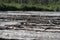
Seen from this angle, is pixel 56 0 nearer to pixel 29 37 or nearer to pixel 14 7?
pixel 14 7

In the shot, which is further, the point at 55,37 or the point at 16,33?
the point at 16,33

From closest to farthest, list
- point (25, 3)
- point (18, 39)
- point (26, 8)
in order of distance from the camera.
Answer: point (18, 39) < point (26, 8) < point (25, 3)

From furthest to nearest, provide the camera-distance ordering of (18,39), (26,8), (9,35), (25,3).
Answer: (25,3) < (26,8) < (9,35) < (18,39)

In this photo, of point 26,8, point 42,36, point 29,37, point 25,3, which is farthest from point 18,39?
point 25,3

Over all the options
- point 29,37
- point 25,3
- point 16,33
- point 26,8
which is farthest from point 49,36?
point 25,3

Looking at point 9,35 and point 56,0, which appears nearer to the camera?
point 9,35

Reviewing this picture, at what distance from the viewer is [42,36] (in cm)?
238

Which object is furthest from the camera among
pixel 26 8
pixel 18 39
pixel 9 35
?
pixel 26 8

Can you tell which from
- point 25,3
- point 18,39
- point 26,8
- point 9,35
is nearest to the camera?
point 18,39

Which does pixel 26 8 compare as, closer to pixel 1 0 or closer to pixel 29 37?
pixel 1 0

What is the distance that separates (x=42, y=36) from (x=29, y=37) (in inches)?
6.5

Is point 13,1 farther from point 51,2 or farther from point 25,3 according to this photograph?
point 51,2

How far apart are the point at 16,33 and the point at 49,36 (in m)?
0.43

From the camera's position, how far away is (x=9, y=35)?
95.3 inches
